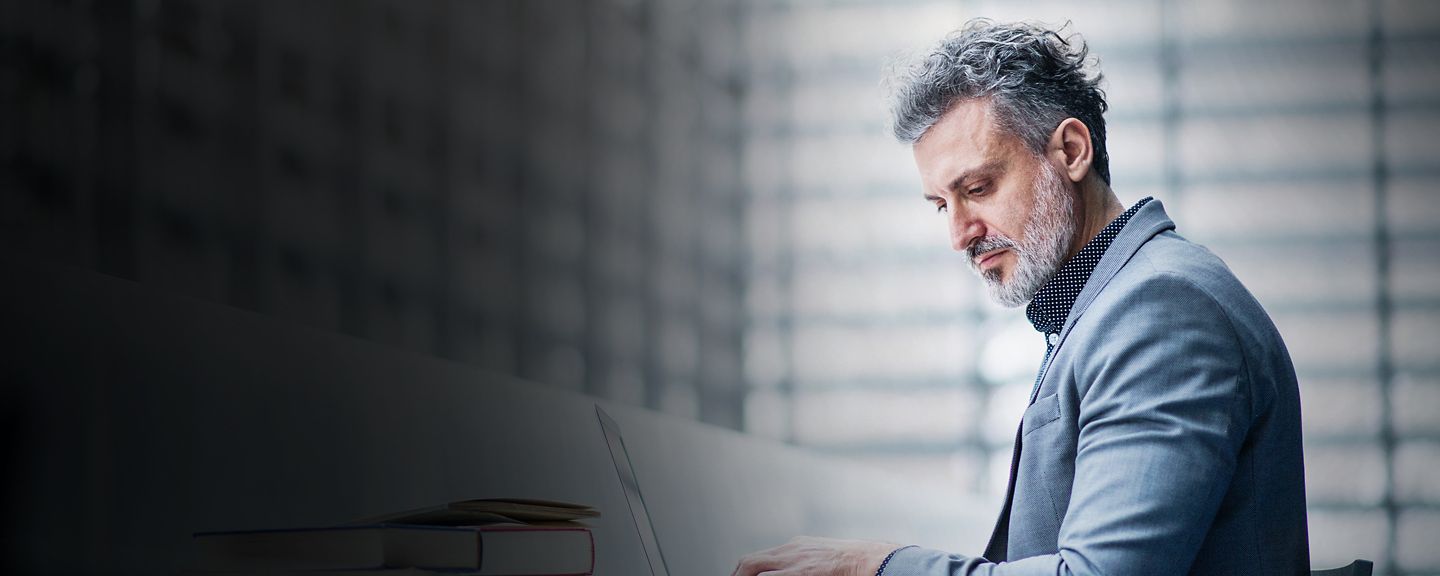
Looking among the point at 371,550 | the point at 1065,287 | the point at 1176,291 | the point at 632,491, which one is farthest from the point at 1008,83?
the point at 371,550

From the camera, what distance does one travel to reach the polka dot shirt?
1096 millimetres

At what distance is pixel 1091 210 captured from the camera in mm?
1141

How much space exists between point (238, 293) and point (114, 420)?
15 centimetres

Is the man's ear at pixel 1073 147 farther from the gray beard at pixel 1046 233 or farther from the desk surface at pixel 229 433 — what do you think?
the desk surface at pixel 229 433

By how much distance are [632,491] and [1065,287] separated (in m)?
0.45

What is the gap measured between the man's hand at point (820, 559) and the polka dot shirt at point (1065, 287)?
0.31m

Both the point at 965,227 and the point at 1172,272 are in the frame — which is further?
the point at 965,227

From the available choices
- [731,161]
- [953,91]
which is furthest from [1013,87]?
[731,161]

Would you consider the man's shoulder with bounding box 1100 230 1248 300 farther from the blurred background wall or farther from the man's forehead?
the blurred background wall

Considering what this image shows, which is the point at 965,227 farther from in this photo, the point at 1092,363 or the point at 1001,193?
the point at 1092,363

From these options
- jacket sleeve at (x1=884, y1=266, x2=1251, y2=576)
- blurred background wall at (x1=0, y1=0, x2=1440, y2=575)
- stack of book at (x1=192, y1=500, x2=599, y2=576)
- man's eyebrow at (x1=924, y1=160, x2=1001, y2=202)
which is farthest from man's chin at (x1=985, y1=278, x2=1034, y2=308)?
stack of book at (x1=192, y1=500, x2=599, y2=576)

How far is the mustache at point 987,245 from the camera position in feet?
3.78

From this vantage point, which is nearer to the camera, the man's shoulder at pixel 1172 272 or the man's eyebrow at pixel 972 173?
the man's shoulder at pixel 1172 272

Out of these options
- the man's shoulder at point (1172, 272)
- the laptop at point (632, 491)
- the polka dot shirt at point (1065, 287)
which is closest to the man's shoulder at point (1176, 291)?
the man's shoulder at point (1172, 272)
